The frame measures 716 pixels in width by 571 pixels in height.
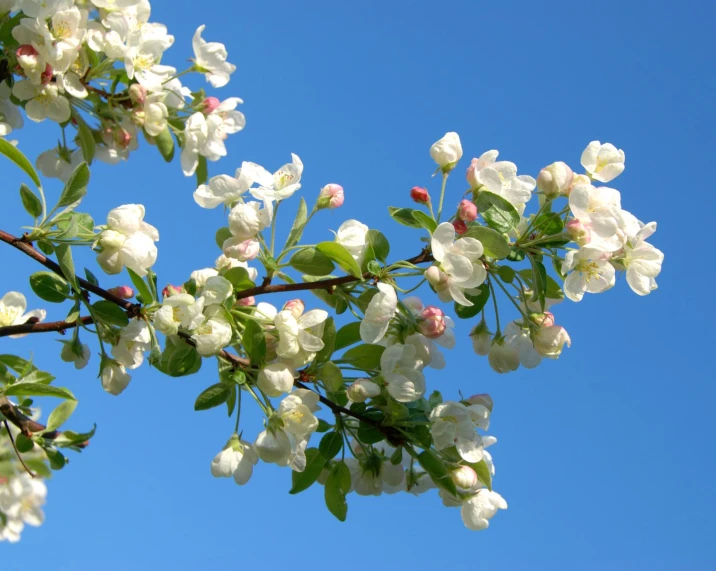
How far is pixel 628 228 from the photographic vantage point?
1.79 metres

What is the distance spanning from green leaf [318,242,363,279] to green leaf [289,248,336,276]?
4 cm

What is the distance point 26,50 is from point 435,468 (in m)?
1.66

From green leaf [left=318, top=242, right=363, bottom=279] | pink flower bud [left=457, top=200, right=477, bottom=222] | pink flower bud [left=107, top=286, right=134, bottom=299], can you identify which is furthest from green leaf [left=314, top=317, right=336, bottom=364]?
pink flower bud [left=107, top=286, right=134, bottom=299]

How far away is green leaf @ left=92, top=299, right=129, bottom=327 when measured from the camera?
1847 millimetres

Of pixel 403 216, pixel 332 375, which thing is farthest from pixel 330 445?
pixel 403 216

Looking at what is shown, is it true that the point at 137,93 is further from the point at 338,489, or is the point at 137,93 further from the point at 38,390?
the point at 338,489

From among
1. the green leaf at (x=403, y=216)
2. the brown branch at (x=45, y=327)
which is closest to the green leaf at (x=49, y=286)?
the brown branch at (x=45, y=327)

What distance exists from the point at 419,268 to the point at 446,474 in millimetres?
564

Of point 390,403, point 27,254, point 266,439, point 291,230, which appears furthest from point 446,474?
point 27,254

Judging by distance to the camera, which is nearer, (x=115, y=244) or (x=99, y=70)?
(x=115, y=244)

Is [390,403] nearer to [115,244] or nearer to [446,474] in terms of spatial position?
[446,474]

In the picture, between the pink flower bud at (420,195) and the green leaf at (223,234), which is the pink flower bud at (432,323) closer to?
the pink flower bud at (420,195)

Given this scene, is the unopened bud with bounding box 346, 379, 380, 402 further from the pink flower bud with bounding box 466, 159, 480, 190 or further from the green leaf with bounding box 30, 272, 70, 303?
the green leaf with bounding box 30, 272, 70, 303

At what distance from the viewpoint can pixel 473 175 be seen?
6.20 feet
